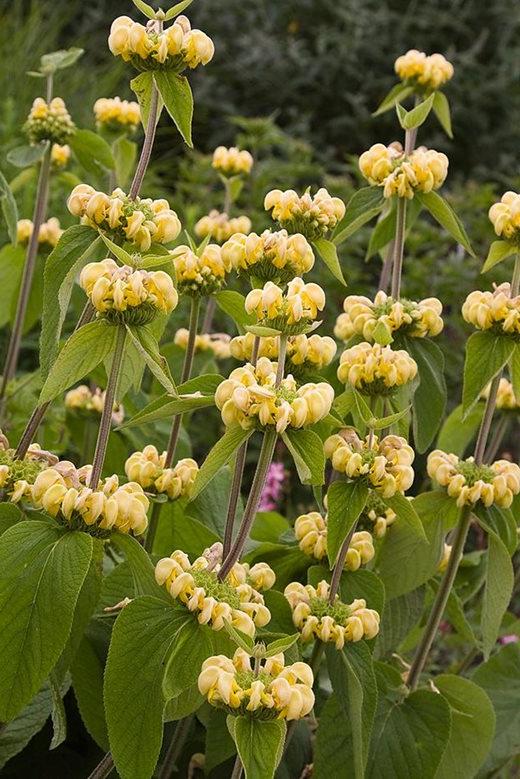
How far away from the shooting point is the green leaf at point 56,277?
1.00m

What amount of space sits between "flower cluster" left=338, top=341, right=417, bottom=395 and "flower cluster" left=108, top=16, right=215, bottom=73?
0.32 m

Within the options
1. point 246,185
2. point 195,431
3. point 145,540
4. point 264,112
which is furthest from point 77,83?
point 145,540

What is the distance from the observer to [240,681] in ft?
2.90

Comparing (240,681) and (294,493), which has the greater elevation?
(240,681)

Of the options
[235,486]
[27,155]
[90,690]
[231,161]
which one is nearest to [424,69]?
[231,161]

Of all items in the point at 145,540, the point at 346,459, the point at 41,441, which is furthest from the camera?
the point at 41,441

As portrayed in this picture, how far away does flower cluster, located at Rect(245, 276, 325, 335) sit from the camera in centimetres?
92

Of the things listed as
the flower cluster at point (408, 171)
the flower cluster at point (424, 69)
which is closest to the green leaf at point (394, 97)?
the flower cluster at point (424, 69)

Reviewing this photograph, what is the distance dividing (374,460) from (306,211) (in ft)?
0.78

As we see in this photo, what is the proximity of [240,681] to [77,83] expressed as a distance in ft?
13.9

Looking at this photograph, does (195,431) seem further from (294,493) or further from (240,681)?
(240,681)

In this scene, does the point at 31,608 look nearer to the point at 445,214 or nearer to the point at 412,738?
the point at 412,738

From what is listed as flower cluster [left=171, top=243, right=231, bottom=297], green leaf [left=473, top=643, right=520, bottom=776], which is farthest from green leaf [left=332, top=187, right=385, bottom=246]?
green leaf [left=473, top=643, right=520, bottom=776]

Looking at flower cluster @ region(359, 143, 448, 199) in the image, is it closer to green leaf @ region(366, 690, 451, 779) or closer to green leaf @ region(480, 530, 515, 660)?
green leaf @ region(480, 530, 515, 660)
